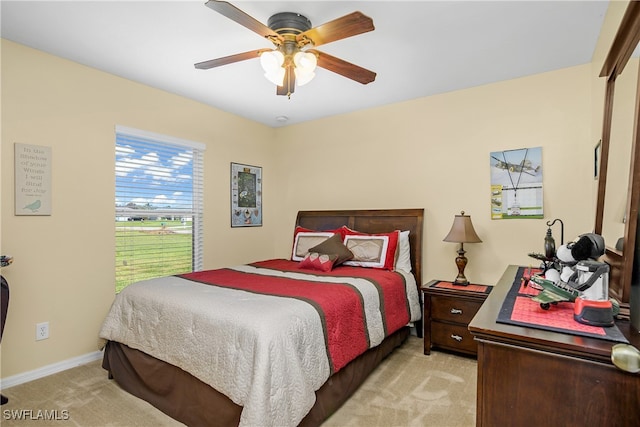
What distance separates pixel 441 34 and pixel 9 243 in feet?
11.0

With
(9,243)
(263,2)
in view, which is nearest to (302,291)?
(263,2)

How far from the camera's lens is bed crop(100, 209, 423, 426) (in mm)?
1607

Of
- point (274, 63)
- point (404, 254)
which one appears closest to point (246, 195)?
point (404, 254)

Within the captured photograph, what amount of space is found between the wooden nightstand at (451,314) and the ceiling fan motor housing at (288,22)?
227 centimetres

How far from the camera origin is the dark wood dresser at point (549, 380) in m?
0.95

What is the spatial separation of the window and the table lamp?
260cm

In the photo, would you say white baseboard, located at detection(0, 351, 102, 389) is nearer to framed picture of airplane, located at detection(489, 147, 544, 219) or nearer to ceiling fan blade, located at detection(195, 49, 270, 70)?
ceiling fan blade, located at detection(195, 49, 270, 70)

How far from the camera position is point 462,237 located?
291cm

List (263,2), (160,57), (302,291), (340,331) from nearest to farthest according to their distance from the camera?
(263,2), (340,331), (302,291), (160,57)

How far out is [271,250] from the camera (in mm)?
4602

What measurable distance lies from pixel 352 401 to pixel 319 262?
1213mm

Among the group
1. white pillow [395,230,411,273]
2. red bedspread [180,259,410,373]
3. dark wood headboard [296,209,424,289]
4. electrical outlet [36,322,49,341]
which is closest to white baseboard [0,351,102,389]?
electrical outlet [36,322,49,341]

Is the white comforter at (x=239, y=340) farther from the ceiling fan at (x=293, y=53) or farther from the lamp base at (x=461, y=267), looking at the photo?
the ceiling fan at (x=293, y=53)

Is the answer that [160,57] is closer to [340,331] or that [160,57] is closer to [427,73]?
[427,73]
